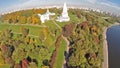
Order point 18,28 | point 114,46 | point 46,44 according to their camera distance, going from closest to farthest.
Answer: point 46,44 < point 114,46 < point 18,28

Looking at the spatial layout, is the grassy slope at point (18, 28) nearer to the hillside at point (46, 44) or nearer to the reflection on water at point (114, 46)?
the hillside at point (46, 44)

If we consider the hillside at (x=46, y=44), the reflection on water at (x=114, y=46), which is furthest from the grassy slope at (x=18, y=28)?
the reflection on water at (x=114, y=46)

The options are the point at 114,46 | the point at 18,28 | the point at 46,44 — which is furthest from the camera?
the point at 18,28

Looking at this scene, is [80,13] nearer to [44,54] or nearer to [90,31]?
[90,31]

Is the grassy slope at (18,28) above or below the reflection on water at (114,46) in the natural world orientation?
above

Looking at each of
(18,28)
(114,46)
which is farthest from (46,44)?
(18,28)

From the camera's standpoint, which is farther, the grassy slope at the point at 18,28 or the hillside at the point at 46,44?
the grassy slope at the point at 18,28

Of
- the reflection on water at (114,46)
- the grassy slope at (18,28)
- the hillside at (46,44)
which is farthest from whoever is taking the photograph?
the grassy slope at (18,28)

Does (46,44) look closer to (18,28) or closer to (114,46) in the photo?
(114,46)
